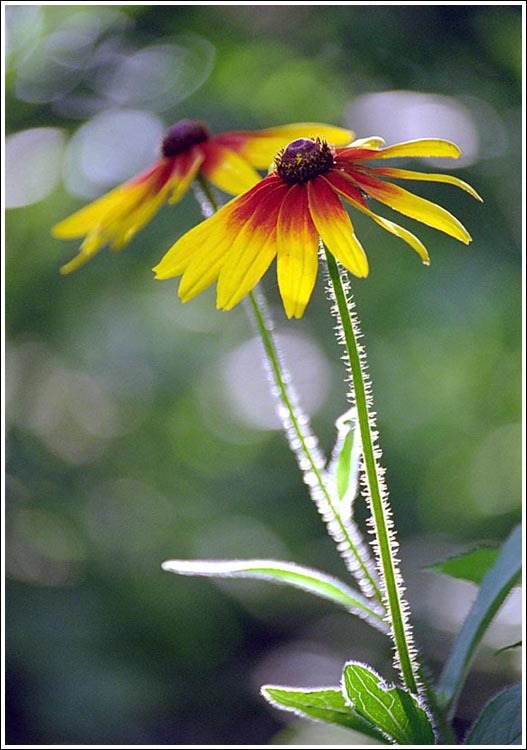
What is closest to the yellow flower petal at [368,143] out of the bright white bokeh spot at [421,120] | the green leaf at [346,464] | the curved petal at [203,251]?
the curved petal at [203,251]

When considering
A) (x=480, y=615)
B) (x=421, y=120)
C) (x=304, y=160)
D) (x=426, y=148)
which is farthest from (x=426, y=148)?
(x=421, y=120)

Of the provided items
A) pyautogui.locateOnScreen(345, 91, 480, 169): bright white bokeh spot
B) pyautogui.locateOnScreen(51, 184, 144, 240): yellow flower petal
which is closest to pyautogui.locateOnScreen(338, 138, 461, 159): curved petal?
pyautogui.locateOnScreen(51, 184, 144, 240): yellow flower petal

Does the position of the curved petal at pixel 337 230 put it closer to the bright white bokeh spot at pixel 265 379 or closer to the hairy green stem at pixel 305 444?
the hairy green stem at pixel 305 444

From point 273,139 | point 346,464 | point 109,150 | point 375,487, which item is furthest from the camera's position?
point 109,150

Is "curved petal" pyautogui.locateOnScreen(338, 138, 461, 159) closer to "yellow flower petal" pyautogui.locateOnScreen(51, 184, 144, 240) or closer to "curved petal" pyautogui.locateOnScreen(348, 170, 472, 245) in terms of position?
"curved petal" pyautogui.locateOnScreen(348, 170, 472, 245)

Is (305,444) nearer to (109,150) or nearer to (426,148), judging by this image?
(426,148)

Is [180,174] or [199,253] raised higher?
[180,174]

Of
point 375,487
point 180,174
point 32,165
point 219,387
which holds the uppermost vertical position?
point 32,165
